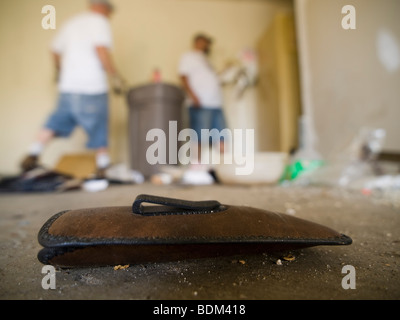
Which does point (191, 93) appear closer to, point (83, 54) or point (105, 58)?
point (105, 58)

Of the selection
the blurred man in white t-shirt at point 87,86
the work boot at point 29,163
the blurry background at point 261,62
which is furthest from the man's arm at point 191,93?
the work boot at point 29,163

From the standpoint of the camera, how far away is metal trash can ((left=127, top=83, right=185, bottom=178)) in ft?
5.73

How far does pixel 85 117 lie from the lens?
1390 millimetres

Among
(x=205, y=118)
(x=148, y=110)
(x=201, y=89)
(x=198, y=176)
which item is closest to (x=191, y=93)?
(x=201, y=89)

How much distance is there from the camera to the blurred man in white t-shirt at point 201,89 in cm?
209

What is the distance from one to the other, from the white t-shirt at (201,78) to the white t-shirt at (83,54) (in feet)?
3.01

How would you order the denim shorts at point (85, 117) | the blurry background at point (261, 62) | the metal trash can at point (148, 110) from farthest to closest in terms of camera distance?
1. the metal trash can at point (148, 110)
2. the denim shorts at point (85, 117)
3. the blurry background at point (261, 62)

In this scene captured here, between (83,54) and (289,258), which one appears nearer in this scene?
(289,258)

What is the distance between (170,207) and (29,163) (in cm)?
148

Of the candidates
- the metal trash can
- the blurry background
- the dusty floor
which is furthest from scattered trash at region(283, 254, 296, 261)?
the metal trash can

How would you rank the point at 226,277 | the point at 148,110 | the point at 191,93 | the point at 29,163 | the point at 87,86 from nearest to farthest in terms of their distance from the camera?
the point at 226,277 → the point at 87,86 → the point at 29,163 → the point at 148,110 → the point at 191,93

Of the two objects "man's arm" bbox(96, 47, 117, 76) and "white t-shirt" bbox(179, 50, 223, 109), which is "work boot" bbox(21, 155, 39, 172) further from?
"white t-shirt" bbox(179, 50, 223, 109)

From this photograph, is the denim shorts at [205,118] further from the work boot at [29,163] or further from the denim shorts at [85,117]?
the work boot at [29,163]

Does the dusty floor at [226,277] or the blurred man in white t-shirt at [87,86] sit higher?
the blurred man in white t-shirt at [87,86]
